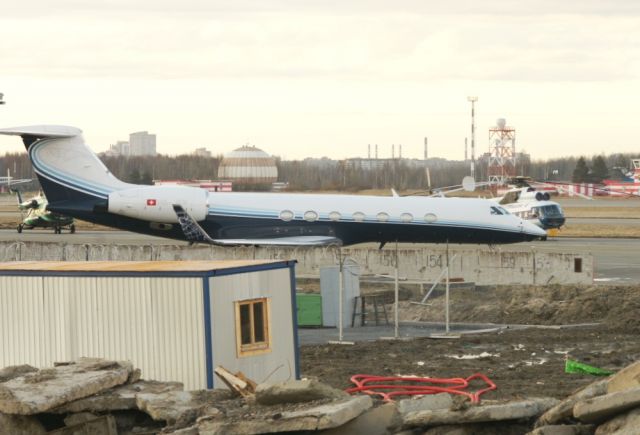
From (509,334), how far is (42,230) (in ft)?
149

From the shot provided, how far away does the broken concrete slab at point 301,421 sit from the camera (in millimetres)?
13812

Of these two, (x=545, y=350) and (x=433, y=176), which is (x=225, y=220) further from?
(x=433, y=176)

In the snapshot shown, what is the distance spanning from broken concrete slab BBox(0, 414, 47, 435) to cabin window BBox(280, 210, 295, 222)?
2581 centimetres

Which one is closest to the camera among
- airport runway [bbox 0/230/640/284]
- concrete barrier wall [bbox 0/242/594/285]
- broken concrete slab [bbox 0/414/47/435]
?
broken concrete slab [bbox 0/414/47/435]

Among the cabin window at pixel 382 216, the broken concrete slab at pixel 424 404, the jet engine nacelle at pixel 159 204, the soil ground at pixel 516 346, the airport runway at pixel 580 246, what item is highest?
the jet engine nacelle at pixel 159 204

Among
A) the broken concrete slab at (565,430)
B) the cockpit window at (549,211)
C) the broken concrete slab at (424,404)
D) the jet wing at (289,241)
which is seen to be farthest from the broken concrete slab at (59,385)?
the cockpit window at (549,211)

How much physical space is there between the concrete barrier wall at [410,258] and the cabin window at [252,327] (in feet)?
55.3

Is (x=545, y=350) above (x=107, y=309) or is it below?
below

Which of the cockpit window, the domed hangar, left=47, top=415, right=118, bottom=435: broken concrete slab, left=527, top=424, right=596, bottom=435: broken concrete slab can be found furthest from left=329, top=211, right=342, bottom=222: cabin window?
the domed hangar

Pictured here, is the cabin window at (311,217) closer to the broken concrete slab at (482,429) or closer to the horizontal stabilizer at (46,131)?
the horizontal stabilizer at (46,131)

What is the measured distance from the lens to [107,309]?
19422mm

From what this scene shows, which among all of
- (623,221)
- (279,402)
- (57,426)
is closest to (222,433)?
(279,402)

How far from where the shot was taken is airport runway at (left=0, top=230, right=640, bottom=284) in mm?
41344

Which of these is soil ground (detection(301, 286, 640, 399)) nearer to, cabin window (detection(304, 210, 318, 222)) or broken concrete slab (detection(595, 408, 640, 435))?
broken concrete slab (detection(595, 408, 640, 435))
